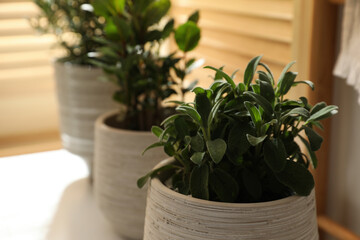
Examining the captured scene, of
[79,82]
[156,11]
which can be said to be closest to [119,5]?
[156,11]

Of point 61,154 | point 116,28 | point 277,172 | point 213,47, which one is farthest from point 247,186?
point 61,154

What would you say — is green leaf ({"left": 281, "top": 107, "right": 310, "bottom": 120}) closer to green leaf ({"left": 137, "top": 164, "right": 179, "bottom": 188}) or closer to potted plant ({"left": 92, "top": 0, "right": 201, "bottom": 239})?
green leaf ({"left": 137, "top": 164, "right": 179, "bottom": 188})

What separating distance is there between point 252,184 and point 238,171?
44 mm

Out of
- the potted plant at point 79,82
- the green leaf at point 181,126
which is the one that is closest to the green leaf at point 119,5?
the potted plant at point 79,82

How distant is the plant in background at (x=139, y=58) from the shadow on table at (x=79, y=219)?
278 mm

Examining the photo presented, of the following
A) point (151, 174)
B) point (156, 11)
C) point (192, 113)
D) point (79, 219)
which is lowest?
point (79, 219)

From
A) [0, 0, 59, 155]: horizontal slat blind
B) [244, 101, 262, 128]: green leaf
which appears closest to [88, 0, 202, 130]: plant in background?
[244, 101, 262, 128]: green leaf

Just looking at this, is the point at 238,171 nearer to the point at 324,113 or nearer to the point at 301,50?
the point at 324,113

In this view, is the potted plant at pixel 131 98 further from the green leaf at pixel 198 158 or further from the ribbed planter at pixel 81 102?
the green leaf at pixel 198 158

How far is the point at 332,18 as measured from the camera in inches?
48.9

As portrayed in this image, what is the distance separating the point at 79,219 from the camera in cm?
141

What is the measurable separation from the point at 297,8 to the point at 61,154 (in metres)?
1.03

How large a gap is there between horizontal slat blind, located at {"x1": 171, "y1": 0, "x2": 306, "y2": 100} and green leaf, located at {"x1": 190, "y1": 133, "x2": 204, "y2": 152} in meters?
0.60

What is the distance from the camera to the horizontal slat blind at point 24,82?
2.16 metres
